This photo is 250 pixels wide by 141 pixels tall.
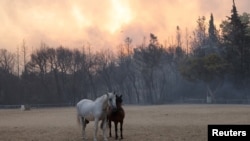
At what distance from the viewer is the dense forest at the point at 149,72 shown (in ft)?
Result: 232

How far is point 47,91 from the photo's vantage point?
8119 cm

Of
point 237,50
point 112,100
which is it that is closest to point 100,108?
point 112,100

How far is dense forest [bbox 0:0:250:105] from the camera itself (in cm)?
7081

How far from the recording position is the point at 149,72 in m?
89.7

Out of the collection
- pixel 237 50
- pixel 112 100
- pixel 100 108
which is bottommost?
pixel 100 108

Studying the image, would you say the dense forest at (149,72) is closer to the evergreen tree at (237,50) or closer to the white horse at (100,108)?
the evergreen tree at (237,50)

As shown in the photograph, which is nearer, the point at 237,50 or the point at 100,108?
the point at 100,108

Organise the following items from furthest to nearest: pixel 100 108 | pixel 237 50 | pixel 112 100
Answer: pixel 237 50
pixel 100 108
pixel 112 100

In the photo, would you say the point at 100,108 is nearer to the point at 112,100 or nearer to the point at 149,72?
the point at 112,100

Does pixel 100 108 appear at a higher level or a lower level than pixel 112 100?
lower

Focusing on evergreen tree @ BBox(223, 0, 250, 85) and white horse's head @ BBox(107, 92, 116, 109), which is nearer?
white horse's head @ BBox(107, 92, 116, 109)

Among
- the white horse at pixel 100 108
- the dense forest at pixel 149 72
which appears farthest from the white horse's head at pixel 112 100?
the dense forest at pixel 149 72

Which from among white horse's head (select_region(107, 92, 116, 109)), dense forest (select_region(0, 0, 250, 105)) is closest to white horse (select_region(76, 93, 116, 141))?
white horse's head (select_region(107, 92, 116, 109))

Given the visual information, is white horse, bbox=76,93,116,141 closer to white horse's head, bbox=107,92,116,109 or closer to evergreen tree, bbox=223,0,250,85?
white horse's head, bbox=107,92,116,109
